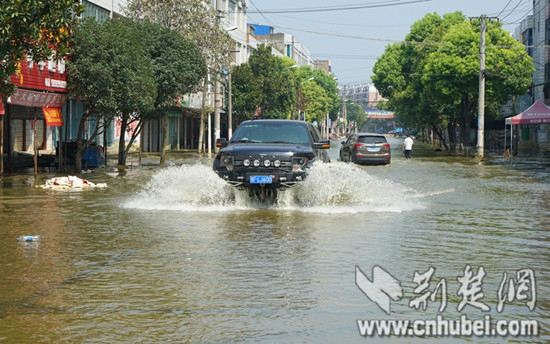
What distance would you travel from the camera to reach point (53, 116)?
2730 cm

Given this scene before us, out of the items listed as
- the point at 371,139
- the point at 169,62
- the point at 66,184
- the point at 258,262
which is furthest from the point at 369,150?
the point at 258,262

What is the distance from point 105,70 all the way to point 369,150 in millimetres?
14735

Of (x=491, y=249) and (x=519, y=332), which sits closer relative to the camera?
(x=519, y=332)

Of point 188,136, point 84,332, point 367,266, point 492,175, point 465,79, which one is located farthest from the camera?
point 188,136

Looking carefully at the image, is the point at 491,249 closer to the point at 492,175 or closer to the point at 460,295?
the point at 460,295

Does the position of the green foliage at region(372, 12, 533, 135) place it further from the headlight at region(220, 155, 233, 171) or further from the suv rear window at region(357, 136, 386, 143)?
the headlight at region(220, 155, 233, 171)

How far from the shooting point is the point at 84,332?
6168 millimetres

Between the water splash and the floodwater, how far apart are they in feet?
0.12

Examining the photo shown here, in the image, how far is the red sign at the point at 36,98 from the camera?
24969 mm

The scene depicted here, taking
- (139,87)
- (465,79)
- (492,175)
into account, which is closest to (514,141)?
(465,79)

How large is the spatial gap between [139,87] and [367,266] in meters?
22.5

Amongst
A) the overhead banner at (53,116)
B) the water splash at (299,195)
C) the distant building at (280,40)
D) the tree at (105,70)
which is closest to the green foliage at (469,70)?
the tree at (105,70)

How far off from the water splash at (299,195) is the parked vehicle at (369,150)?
20.2m

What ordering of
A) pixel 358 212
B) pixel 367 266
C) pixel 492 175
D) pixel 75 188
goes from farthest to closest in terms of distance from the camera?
pixel 492 175 → pixel 75 188 → pixel 358 212 → pixel 367 266
